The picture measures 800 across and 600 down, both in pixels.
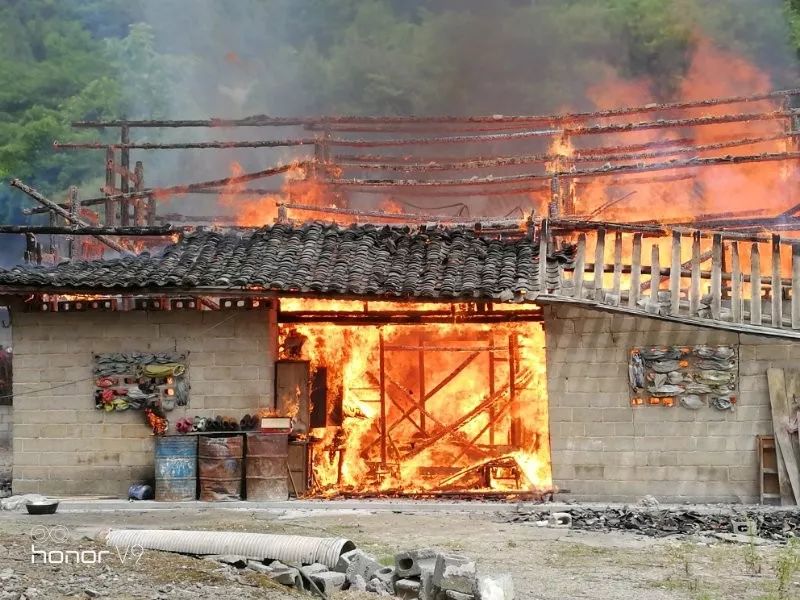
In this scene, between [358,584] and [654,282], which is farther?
[654,282]

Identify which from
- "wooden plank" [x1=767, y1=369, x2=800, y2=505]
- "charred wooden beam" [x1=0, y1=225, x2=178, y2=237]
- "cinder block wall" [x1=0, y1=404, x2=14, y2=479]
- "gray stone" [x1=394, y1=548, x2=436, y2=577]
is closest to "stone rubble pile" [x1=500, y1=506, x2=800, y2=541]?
"wooden plank" [x1=767, y1=369, x2=800, y2=505]

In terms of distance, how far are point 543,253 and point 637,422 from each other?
3059mm

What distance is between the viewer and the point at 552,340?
16516mm

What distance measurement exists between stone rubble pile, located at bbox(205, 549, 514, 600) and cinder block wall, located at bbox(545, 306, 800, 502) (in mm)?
6319

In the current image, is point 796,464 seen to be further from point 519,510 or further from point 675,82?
point 675,82

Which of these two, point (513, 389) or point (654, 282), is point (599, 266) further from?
point (513, 389)

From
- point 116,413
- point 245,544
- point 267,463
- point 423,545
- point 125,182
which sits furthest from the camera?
point 125,182

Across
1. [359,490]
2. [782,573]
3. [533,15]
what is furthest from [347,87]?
[782,573]

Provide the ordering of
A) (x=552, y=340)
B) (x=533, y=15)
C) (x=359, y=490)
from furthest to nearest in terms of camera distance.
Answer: (x=533, y=15) → (x=359, y=490) → (x=552, y=340)

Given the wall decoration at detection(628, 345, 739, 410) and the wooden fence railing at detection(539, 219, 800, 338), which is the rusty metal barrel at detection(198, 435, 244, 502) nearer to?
the wooden fence railing at detection(539, 219, 800, 338)

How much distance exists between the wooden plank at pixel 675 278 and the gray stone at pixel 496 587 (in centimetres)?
747

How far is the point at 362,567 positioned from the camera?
10.4 m

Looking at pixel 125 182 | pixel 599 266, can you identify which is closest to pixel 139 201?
pixel 125 182

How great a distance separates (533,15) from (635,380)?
31.2 metres
